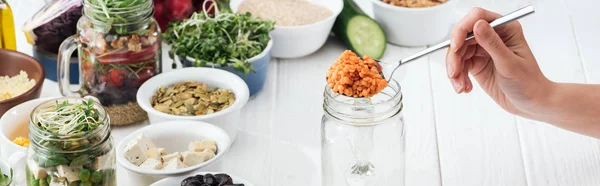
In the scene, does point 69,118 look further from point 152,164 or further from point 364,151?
point 364,151

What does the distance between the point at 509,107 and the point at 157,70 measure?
0.77 m

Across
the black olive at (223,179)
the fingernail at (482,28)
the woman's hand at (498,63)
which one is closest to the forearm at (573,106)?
A: the woman's hand at (498,63)

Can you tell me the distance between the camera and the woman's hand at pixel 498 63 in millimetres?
1633

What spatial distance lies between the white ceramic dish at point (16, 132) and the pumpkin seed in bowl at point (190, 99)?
0.26 m

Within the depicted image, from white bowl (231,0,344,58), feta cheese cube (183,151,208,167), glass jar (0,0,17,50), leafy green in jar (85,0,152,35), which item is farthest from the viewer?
white bowl (231,0,344,58)

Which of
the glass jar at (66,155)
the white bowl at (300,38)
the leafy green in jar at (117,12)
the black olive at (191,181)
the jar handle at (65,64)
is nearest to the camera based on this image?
the glass jar at (66,155)

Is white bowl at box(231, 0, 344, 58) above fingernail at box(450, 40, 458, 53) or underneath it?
underneath

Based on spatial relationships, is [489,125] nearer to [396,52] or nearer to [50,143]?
[396,52]

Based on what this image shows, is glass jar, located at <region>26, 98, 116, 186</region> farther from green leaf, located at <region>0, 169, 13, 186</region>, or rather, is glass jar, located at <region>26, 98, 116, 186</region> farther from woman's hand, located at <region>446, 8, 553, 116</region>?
woman's hand, located at <region>446, 8, 553, 116</region>

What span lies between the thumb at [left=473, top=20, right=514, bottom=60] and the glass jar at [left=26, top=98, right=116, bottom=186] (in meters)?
0.65

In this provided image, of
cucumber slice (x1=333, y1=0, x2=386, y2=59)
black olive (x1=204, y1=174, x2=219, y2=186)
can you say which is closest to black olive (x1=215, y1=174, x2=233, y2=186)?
black olive (x1=204, y1=174, x2=219, y2=186)

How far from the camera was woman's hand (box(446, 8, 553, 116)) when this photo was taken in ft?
5.36

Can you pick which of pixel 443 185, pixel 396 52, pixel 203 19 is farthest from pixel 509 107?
pixel 203 19

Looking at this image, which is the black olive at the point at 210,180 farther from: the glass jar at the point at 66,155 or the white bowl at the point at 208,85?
the white bowl at the point at 208,85
